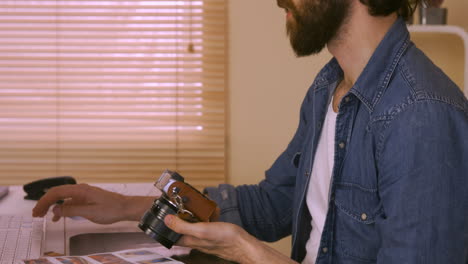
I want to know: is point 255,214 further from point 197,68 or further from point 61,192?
point 197,68

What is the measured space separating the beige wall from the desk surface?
111 centimetres

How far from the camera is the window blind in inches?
108

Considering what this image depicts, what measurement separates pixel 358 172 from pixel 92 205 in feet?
2.02

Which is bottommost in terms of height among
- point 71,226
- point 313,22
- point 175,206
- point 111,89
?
point 71,226

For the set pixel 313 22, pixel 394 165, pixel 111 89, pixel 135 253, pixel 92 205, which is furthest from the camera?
pixel 111 89

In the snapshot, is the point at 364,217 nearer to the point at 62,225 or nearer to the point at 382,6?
the point at 382,6

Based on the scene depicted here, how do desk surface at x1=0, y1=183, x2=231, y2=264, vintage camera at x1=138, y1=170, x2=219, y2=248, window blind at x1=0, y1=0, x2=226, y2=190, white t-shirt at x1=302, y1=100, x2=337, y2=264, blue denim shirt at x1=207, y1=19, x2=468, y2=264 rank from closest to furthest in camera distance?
blue denim shirt at x1=207, y1=19, x2=468, y2=264
vintage camera at x1=138, y1=170, x2=219, y2=248
desk surface at x1=0, y1=183, x2=231, y2=264
white t-shirt at x1=302, y1=100, x2=337, y2=264
window blind at x1=0, y1=0, x2=226, y2=190

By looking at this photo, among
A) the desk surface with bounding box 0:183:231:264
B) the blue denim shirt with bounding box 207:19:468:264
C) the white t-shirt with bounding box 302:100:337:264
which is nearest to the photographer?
the blue denim shirt with bounding box 207:19:468:264

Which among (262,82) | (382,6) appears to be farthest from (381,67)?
(262,82)

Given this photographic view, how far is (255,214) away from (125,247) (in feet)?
1.27

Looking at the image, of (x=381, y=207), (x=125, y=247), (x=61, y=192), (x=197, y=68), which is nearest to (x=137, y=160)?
(x=197, y=68)

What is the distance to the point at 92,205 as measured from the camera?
4.60 ft

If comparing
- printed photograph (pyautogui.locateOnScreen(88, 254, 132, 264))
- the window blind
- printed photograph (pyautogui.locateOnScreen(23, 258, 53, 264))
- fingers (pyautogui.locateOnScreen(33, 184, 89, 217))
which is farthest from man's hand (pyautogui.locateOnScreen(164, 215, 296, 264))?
the window blind

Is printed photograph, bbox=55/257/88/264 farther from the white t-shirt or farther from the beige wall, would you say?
the beige wall
